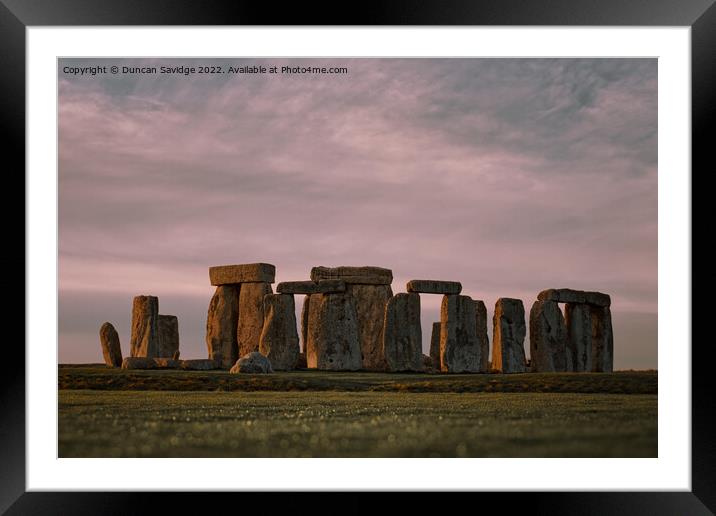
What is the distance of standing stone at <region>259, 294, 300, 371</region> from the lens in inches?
817

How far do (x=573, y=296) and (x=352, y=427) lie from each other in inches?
530

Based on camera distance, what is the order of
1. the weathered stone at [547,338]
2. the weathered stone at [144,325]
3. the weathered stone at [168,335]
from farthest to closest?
the weathered stone at [168,335]
the weathered stone at [144,325]
the weathered stone at [547,338]

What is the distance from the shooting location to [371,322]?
2317cm

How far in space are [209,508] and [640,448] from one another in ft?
A: 14.3

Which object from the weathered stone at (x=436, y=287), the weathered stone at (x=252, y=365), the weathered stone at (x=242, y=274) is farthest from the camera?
the weathered stone at (x=242, y=274)

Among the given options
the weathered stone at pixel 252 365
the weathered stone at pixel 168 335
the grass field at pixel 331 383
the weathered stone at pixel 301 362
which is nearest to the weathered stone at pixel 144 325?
the weathered stone at pixel 168 335

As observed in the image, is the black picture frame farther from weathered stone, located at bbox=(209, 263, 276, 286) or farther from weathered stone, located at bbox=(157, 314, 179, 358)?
weathered stone, located at bbox=(157, 314, 179, 358)

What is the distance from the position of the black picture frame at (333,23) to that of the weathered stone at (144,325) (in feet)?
49.8

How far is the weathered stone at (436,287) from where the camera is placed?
70.4 ft

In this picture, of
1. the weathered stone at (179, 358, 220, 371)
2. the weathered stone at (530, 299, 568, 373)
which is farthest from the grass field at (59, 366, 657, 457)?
the weathered stone at (530, 299, 568, 373)

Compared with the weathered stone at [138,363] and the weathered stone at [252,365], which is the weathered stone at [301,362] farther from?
the weathered stone at [138,363]

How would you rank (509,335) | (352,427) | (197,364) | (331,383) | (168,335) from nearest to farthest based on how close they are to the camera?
1. (352,427)
2. (331,383)
3. (197,364)
4. (509,335)
5. (168,335)

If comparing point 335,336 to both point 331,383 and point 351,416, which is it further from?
point 351,416

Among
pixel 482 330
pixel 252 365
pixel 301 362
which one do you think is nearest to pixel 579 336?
pixel 482 330
